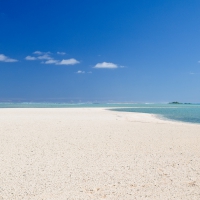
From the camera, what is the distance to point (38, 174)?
21.4 ft

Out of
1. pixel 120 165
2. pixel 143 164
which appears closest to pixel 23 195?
pixel 120 165

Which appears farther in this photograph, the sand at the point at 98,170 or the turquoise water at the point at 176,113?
the turquoise water at the point at 176,113

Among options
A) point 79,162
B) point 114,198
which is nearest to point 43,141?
point 79,162

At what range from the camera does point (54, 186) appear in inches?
227

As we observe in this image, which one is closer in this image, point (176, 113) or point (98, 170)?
point (98, 170)

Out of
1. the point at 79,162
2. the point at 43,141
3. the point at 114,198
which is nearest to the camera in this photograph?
the point at 114,198

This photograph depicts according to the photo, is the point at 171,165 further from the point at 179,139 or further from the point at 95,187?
the point at 179,139

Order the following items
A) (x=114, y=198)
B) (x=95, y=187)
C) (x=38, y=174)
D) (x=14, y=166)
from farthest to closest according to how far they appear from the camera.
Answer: (x=14, y=166)
(x=38, y=174)
(x=95, y=187)
(x=114, y=198)

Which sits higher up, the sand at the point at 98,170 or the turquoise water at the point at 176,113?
the turquoise water at the point at 176,113

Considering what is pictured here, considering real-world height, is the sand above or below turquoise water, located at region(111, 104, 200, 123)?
below

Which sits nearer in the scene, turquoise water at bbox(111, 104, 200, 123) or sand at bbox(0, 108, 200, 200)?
sand at bbox(0, 108, 200, 200)

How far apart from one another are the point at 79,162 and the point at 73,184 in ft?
6.07

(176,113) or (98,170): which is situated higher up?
(176,113)

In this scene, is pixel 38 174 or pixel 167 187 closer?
pixel 167 187
